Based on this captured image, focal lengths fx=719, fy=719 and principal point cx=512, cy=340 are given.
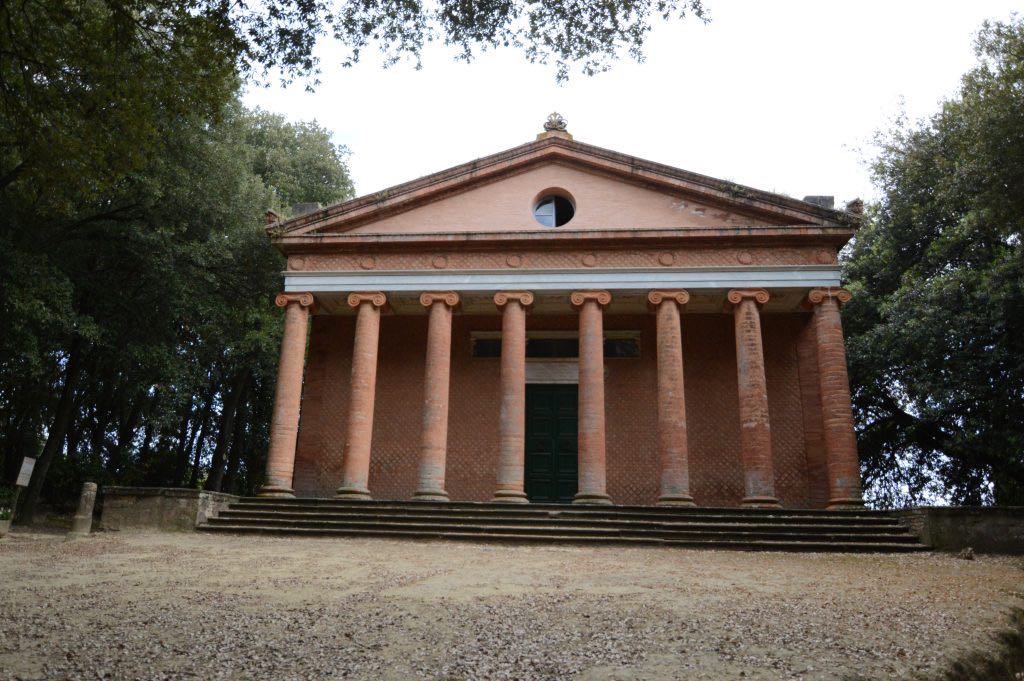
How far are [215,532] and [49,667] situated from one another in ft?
31.6

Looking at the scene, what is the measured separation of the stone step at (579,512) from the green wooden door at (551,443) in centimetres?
334

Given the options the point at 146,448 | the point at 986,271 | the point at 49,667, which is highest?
the point at 986,271

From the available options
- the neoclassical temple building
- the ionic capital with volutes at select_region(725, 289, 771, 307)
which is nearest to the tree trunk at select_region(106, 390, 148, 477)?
the neoclassical temple building

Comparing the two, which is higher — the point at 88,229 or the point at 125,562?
the point at 88,229

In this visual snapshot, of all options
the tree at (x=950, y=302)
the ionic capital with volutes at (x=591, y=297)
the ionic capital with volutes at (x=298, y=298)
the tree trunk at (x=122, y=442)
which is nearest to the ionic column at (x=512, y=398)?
the ionic capital with volutes at (x=591, y=297)

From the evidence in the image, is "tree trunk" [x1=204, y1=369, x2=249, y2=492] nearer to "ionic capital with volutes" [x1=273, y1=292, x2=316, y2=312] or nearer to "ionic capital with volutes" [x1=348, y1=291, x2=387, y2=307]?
"ionic capital with volutes" [x1=273, y1=292, x2=316, y2=312]

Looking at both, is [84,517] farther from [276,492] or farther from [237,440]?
[237,440]

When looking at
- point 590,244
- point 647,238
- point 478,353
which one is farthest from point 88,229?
point 647,238

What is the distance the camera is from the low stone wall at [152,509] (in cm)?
1309

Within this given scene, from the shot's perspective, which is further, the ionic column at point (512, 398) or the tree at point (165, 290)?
the tree at point (165, 290)

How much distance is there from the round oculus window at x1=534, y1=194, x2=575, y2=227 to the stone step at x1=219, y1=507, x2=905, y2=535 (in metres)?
7.49

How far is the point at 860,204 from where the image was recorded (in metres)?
15.8

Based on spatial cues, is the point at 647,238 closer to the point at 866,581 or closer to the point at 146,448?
the point at 866,581

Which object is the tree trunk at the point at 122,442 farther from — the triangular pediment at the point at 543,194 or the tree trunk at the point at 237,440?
the triangular pediment at the point at 543,194
